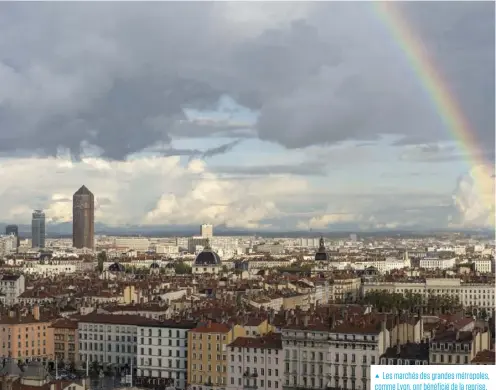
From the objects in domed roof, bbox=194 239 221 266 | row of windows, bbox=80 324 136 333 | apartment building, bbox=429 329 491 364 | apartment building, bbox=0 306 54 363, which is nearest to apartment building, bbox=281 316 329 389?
apartment building, bbox=429 329 491 364

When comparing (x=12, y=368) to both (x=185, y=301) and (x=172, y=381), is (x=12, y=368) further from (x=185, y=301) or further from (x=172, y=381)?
(x=185, y=301)

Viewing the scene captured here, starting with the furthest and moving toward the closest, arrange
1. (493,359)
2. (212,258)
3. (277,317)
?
(212,258) < (277,317) < (493,359)

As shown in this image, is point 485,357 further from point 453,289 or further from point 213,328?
point 453,289

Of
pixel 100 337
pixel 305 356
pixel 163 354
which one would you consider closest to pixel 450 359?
pixel 305 356

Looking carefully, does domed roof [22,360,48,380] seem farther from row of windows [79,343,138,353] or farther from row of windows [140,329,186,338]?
row of windows [79,343,138,353]

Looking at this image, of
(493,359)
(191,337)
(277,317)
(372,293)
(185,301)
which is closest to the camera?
(493,359)

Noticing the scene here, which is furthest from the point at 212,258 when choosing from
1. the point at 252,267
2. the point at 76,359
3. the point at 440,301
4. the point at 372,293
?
the point at 76,359

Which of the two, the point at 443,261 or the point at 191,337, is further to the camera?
the point at 443,261
